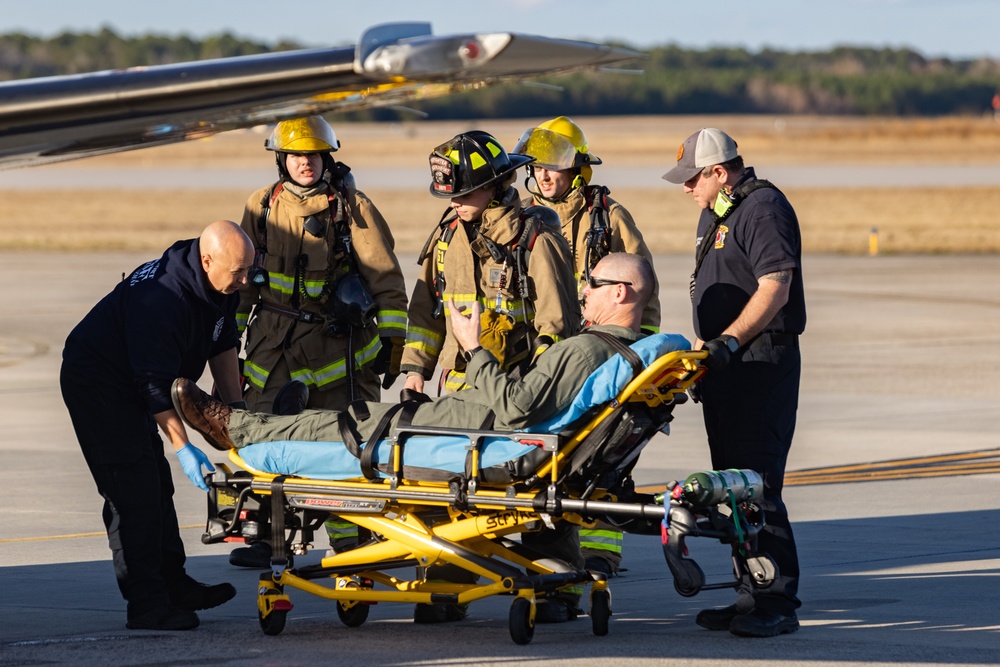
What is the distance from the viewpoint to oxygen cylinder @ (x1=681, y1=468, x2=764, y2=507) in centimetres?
643

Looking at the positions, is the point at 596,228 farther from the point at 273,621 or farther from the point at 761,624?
the point at 273,621

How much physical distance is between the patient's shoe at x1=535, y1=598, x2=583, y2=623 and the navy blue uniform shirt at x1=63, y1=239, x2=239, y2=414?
1892mm

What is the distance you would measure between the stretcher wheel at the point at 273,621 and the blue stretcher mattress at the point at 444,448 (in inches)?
23.6

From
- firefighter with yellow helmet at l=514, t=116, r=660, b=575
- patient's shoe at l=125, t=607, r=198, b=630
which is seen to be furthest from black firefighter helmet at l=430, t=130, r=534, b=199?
patient's shoe at l=125, t=607, r=198, b=630

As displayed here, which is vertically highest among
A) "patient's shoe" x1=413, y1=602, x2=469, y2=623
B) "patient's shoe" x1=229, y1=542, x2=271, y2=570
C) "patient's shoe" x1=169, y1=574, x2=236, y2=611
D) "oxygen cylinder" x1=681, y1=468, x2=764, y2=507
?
"oxygen cylinder" x1=681, y1=468, x2=764, y2=507

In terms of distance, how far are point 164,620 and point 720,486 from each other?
2539 millimetres

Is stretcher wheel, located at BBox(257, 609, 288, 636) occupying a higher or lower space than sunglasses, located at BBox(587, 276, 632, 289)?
lower

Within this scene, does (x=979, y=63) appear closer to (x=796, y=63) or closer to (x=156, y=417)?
(x=796, y=63)

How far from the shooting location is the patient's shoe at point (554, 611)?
7.40 metres

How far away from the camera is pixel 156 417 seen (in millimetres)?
7121

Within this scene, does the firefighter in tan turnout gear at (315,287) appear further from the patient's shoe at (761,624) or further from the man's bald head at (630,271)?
the patient's shoe at (761,624)

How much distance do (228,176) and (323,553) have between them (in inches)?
2482

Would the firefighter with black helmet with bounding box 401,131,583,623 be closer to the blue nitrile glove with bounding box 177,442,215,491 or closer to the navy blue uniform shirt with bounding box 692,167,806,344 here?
the navy blue uniform shirt with bounding box 692,167,806,344

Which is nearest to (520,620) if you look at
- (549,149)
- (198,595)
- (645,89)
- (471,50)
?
(198,595)
